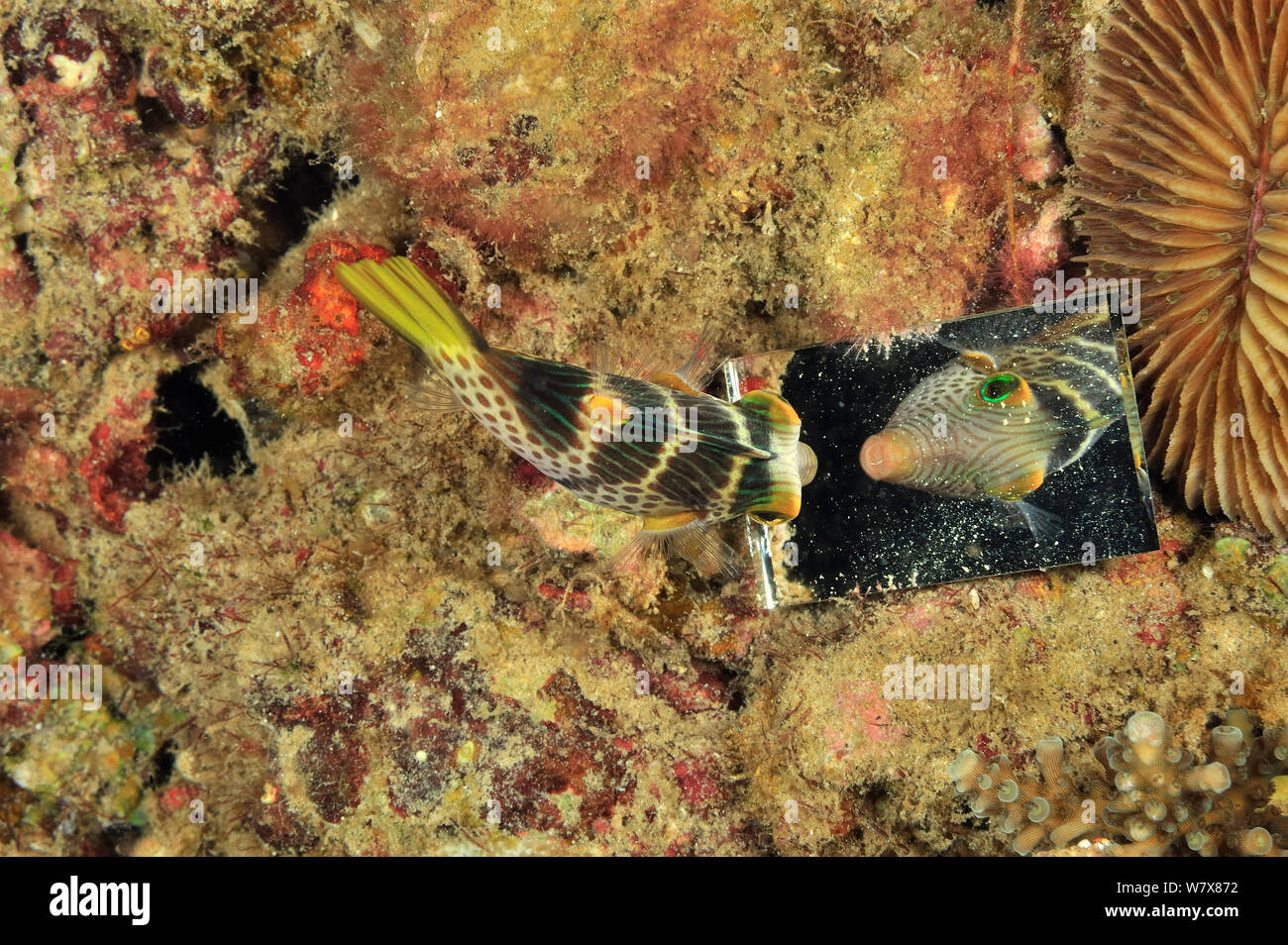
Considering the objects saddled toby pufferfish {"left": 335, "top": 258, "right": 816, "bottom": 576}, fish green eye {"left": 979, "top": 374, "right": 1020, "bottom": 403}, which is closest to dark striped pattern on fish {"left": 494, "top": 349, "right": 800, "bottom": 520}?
saddled toby pufferfish {"left": 335, "top": 258, "right": 816, "bottom": 576}

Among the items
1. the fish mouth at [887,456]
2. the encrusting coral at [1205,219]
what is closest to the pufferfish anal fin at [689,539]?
the fish mouth at [887,456]

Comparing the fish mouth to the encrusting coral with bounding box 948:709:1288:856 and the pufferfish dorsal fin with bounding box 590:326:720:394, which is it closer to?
the pufferfish dorsal fin with bounding box 590:326:720:394

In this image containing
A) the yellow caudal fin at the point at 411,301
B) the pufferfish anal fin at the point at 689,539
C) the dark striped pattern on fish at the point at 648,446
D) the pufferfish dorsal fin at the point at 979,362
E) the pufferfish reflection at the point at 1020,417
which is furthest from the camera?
the pufferfish dorsal fin at the point at 979,362

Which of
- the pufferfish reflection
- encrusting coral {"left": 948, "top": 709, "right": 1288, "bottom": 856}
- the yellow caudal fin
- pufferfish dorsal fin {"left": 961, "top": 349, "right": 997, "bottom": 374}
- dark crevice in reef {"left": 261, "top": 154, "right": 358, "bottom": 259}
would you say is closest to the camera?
the yellow caudal fin

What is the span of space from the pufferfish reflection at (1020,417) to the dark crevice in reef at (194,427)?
4.65 metres

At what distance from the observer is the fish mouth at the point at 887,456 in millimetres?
4211

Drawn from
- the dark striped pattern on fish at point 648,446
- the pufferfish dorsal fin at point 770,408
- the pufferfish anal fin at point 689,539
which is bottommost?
the pufferfish anal fin at point 689,539

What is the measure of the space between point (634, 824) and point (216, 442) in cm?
402

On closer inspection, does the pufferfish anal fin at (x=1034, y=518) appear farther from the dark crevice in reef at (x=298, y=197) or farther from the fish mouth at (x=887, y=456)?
the dark crevice in reef at (x=298, y=197)

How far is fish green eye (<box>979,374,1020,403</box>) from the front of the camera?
4.06 m

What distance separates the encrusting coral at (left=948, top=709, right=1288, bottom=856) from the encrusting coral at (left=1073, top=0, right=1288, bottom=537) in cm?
131
